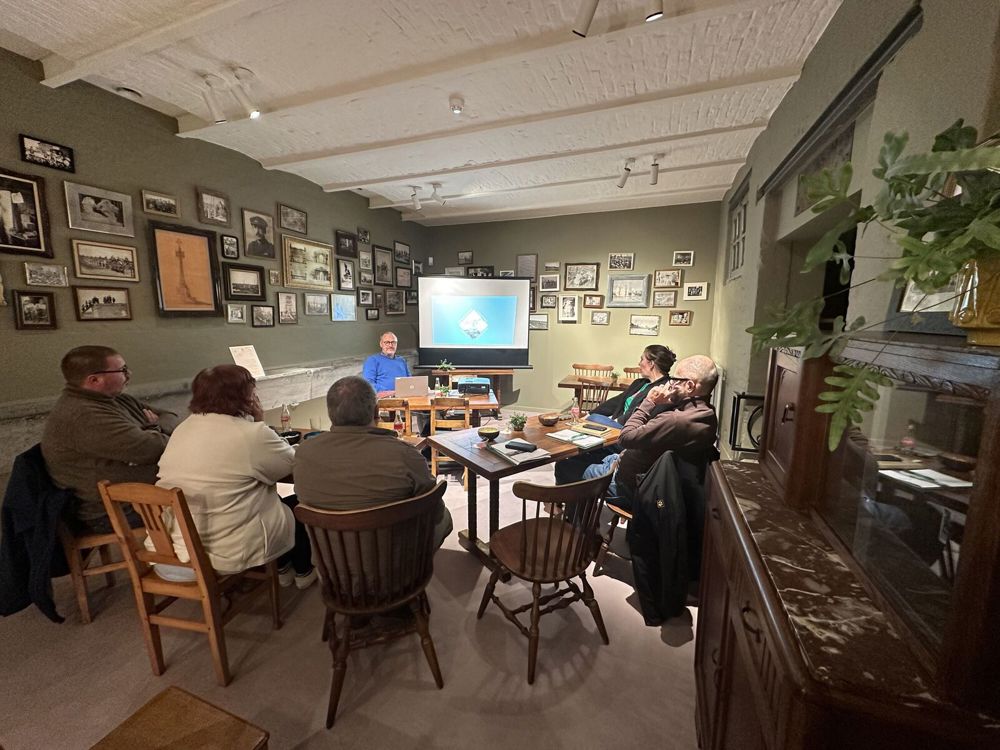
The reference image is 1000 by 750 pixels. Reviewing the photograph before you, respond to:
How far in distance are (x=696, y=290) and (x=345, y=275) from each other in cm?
444

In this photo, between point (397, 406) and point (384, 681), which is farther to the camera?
point (397, 406)

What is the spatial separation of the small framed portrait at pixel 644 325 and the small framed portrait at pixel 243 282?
14.5 ft

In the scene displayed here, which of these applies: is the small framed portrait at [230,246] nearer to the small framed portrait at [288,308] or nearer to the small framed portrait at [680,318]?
the small framed portrait at [288,308]

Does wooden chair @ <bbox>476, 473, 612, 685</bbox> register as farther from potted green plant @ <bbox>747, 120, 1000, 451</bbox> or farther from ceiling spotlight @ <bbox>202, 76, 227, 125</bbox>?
ceiling spotlight @ <bbox>202, 76, 227, 125</bbox>

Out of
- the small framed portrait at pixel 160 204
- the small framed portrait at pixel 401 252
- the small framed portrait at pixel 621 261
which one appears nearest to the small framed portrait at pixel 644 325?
the small framed portrait at pixel 621 261

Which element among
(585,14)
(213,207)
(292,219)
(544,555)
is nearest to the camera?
(585,14)

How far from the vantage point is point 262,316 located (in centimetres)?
367

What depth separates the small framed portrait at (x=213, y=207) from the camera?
3.11 meters

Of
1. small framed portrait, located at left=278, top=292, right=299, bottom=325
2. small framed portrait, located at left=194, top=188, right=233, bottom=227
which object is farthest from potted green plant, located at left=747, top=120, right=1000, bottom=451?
small framed portrait, located at left=278, top=292, right=299, bottom=325

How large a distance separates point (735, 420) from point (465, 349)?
3.74 meters

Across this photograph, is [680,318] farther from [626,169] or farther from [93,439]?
[93,439]

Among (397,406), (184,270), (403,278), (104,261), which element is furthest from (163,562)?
(403,278)

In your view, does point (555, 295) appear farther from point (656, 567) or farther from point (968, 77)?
point (968, 77)

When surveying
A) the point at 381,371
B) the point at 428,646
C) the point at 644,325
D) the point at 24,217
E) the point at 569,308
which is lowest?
the point at 428,646
